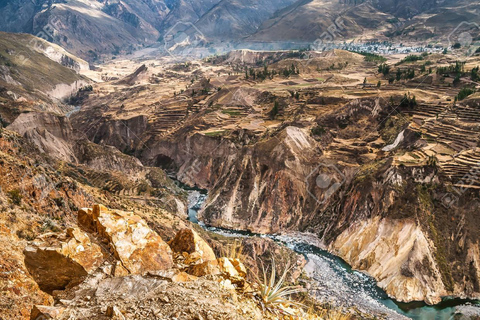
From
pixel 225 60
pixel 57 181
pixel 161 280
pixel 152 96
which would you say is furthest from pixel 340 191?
pixel 225 60

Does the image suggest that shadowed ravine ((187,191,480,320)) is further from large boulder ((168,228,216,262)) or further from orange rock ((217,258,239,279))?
orange rock ((217,258,239,279))

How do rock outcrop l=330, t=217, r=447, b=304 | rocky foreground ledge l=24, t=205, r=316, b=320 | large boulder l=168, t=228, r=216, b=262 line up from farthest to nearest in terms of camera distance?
rock outcrop l=330, t=217, r=447, b=304 → large boulder l=168, t=228, r=216, b=262 → rocky foreground ledge l=24, t=205, r=316, b=320

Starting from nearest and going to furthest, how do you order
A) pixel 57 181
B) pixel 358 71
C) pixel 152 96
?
pixel 57 181
pixel 358 71
pixel 152 96

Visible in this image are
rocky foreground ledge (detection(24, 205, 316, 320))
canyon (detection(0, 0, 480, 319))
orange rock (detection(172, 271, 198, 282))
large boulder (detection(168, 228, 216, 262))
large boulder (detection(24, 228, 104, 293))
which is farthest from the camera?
large boulder (detection(168, 228, 216, 262))

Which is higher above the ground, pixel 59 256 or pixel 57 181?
pixel 59 256

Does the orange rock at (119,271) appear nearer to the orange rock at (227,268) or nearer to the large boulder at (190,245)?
the large boulder at (190,245)

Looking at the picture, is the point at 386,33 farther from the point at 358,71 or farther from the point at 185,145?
the point at 185,145

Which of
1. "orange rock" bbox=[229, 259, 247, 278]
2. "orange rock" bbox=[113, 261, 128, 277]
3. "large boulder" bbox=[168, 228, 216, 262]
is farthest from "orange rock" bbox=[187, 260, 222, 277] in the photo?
"orange rock" bbox=[113, 261, 128, 277]
